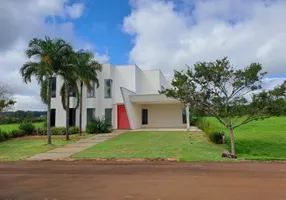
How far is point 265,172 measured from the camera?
8.52 meters

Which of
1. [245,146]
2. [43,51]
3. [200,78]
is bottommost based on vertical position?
[245,146]

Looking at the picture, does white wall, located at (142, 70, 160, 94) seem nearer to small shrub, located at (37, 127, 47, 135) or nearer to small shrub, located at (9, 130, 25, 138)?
small shrub, located at (37, 127, 47, 135)

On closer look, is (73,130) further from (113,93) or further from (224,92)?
(224,92)

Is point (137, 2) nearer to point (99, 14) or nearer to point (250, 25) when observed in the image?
point (99, 14)

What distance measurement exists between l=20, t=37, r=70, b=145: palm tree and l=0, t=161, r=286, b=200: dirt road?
7861mm

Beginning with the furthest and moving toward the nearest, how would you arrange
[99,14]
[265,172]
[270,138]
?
[270,138]
[99,14]
[265,172]

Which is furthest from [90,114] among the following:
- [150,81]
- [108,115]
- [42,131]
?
[150,81]

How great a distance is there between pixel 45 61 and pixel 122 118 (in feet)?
40.8

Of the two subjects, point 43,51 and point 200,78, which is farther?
point 43,51

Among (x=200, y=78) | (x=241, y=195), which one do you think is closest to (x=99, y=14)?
(x=200, y=78)

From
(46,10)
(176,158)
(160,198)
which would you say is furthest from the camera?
(46,10)

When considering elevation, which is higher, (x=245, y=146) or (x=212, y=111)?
(x=212, y=111)

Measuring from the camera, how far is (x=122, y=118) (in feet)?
89.2

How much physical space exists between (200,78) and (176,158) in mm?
4961
